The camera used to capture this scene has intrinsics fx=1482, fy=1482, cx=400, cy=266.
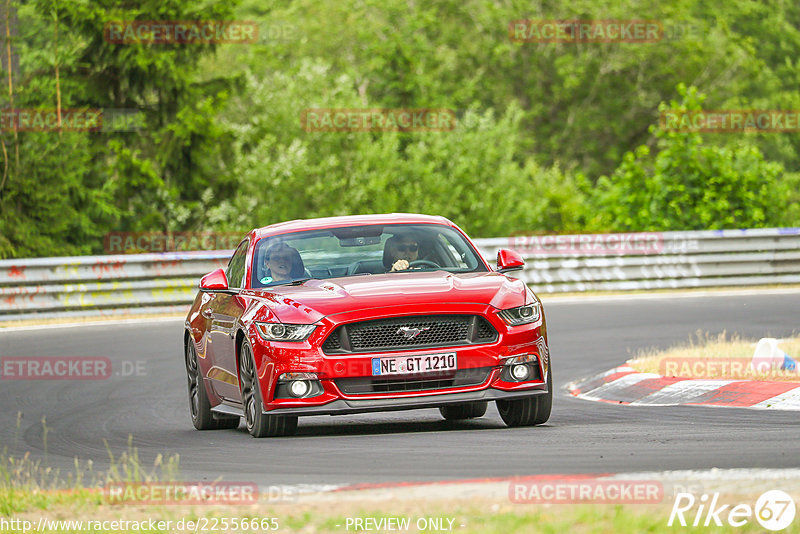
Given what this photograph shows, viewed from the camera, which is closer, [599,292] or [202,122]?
[599,292]

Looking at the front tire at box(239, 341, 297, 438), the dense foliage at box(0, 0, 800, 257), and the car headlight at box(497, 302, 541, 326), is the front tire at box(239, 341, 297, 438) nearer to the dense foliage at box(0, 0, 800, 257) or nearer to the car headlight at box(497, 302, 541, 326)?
the car headlight at box(497, 302, 541, 326)

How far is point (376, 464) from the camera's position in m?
7.76

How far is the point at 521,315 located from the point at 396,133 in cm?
3812

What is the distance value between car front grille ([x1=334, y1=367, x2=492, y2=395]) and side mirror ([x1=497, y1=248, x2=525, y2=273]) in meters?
1.18

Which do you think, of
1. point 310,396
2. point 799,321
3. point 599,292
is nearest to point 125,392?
point 310,396

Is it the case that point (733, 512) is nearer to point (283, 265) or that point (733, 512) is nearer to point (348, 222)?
point (283, 265)

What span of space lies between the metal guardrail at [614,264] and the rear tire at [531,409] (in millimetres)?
13439

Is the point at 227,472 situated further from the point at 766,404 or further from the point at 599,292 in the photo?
the point at 599,292

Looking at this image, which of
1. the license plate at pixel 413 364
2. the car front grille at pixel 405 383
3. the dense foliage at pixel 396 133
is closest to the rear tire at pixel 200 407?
the car front grille at pixel 405 383

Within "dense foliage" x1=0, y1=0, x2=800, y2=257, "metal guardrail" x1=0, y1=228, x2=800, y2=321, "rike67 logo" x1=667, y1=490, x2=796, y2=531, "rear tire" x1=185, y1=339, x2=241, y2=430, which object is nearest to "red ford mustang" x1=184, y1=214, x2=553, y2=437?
"rear tire" x1=185, y1=339, x2=241, y2=430

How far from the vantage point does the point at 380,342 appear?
934 cm

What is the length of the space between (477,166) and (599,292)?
71.1ft

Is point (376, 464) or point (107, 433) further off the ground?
point (376, 464)

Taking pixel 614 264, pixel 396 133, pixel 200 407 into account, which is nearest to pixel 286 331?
pixel 200 407
